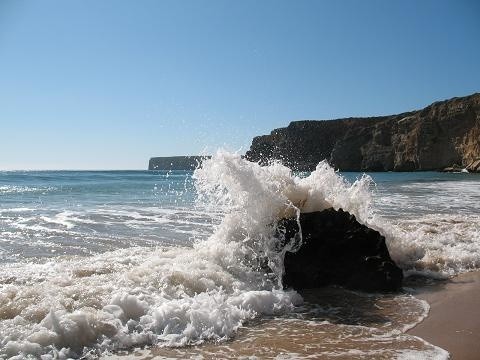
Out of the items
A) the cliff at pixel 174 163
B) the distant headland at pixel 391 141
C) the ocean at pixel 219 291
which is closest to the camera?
the ocean at pixel 219 291

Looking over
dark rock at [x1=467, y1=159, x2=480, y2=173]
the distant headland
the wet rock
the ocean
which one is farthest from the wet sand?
the wet rock

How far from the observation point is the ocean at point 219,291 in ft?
14.2

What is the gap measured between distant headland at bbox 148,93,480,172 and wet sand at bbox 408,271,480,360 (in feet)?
151

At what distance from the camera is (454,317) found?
522 centimetres

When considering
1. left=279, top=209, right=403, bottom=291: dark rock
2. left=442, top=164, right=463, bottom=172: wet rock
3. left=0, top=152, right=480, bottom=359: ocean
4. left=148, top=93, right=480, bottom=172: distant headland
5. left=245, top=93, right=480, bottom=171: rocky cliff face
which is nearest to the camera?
left=0, top=152, right=480, bottom=359: ocean

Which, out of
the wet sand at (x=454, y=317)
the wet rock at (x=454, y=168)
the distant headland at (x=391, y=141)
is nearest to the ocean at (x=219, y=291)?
the wet sand at (x=454, y=317)

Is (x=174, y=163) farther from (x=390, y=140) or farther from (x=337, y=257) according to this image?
(x=337, y=257)

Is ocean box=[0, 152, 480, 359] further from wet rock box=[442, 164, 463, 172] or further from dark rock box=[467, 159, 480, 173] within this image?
wet rock box=[442, 164, 463, 172]

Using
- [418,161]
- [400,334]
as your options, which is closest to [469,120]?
[418,161]

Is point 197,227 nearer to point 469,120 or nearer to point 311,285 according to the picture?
point 311,285

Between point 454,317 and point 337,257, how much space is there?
195 centimetres

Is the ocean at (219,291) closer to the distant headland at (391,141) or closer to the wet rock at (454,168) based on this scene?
the distant headland at (391,141)

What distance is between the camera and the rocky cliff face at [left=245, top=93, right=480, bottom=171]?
71125mm

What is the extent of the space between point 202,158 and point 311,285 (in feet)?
11.5
